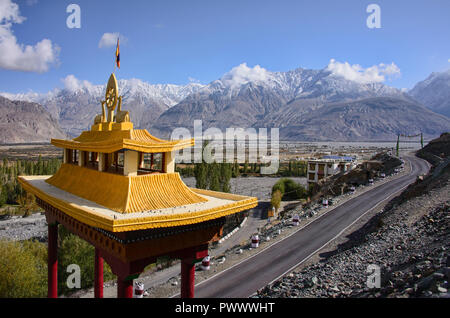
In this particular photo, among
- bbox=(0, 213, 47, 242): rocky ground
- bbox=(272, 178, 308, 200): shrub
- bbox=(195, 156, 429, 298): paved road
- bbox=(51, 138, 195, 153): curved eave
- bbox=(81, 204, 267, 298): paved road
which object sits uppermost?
bbox=(51, 138, 195, 153): curved eave

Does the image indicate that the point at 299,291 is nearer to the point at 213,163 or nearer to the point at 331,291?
the point at 331,291

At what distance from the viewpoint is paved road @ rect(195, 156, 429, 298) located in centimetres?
1694

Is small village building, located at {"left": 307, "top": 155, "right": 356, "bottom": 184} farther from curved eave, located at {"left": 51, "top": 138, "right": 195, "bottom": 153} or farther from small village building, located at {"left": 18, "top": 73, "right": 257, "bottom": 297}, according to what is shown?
curved eave, located at {"left": 51, "top": 138, "right": 195, "bottom": 153}

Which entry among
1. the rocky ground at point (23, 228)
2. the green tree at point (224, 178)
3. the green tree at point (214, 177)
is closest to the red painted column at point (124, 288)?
the rocky ground at point (23, 228)

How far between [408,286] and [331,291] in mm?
4822

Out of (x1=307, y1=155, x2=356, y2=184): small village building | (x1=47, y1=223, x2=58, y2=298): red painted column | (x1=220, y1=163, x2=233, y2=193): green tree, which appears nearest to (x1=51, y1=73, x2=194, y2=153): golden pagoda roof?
(x1=47, y1=223, x2=58, y2=298): red painted column

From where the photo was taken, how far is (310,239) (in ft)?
74.5

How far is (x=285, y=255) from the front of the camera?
2052 cm

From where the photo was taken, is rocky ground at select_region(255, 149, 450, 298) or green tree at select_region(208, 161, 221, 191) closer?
rocky ground at select_region(255, 149, 450, 298)

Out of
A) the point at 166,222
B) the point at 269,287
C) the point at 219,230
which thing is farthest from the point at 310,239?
the point at 166,222

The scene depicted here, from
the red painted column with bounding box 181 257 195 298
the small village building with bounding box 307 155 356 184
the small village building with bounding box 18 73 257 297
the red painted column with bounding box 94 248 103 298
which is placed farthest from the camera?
the small village building with bounding box 307 155 356 184

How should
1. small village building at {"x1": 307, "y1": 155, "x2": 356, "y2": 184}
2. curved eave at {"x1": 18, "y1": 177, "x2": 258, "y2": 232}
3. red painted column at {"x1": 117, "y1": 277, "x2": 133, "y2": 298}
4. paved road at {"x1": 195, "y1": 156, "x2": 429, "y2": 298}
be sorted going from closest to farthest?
1. curved eave at {"x1": 18, "y1": 177, "x2": 258, "y2": 232}
2. red painted column at {"x1": 117, "y1": 277, "x2": 133, "y2": 298}
3. paved road at {"x1": 195, "y1": 156, "x2": 429, "y2": 298}
4. small village building at {"x1": 307, "y1": 155, "x2": 356, "y2": 184}

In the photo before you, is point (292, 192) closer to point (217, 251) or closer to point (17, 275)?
point (217, 251)
